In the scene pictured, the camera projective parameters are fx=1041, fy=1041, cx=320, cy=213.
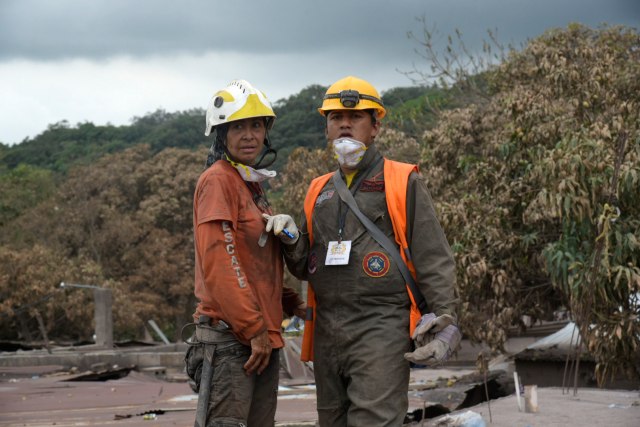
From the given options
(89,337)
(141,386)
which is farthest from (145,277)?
(141,386)

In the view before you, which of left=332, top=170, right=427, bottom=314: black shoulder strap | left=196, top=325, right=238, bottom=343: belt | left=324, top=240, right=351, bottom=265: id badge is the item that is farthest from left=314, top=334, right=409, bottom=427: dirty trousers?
left=196, top=325, right=238, bottom=343: belt

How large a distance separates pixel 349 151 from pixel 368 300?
0.74 meters

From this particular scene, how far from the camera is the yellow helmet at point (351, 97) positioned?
505 centimetres

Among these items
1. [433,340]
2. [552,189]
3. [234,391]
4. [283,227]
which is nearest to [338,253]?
[283,227]

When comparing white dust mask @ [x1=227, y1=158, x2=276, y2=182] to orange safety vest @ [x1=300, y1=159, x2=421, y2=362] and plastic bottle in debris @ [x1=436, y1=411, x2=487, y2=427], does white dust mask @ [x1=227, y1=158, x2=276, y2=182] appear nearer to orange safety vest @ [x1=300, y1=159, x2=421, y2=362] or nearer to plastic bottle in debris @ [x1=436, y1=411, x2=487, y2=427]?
orange safety vest @ [x1=300, y1=159, x2=421, y2=362]

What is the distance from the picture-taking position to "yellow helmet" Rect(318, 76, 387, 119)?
505cm

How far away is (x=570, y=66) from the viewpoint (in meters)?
14.8

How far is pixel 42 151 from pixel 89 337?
32540 millimetres

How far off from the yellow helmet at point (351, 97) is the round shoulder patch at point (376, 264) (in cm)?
73

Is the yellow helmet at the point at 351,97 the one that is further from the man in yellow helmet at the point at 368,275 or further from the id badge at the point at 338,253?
the id badge at the point at 338,253

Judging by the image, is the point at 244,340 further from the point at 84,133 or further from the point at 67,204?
the point at 84,133

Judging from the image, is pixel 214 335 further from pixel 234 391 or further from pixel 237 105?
pixel 237 105

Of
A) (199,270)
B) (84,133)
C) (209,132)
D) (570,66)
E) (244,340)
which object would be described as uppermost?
(84,133)

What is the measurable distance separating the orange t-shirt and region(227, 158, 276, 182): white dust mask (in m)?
0.03
